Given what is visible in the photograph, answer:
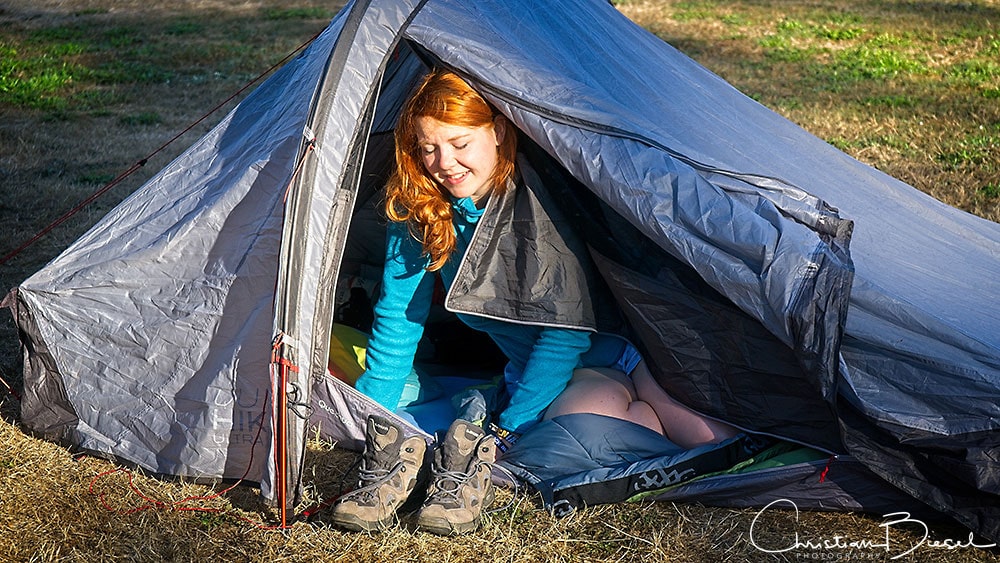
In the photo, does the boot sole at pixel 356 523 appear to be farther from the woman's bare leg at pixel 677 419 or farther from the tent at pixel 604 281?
the woman's bare leg at pixel 677 419

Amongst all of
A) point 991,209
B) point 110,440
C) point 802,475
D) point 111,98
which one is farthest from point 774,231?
point 111,98

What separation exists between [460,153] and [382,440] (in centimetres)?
80

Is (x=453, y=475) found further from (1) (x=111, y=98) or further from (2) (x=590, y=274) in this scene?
(1) (x=111, y=98)

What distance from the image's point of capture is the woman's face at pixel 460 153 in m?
2.59

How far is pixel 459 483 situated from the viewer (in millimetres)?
2445

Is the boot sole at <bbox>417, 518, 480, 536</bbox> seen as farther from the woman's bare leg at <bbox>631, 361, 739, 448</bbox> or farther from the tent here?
the woman's bare leg at <bbox>631, 361, 739, 448</bbox>

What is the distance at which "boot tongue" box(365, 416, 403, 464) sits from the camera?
2.50 meters

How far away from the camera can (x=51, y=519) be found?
255 centimetres

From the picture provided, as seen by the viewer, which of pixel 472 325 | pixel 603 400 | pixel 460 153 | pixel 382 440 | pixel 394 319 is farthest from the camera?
pixel 472 325

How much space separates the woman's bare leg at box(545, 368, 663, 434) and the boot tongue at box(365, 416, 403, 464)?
48 centimetres

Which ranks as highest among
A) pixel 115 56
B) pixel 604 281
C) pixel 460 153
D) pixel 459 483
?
pixel 460 153

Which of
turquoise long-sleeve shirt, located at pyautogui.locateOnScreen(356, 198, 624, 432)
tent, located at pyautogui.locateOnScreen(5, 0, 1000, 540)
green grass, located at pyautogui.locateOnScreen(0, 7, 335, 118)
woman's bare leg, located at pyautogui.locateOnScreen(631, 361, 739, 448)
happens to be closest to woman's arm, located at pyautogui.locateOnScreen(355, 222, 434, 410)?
turquoise long-sleeve shirt, located at pyautogui.locateOnScreen(356, 198, 624, 432)

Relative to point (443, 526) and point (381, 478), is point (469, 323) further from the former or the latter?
point (443, 526)

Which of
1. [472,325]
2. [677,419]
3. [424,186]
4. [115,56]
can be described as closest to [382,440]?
[472,325]
